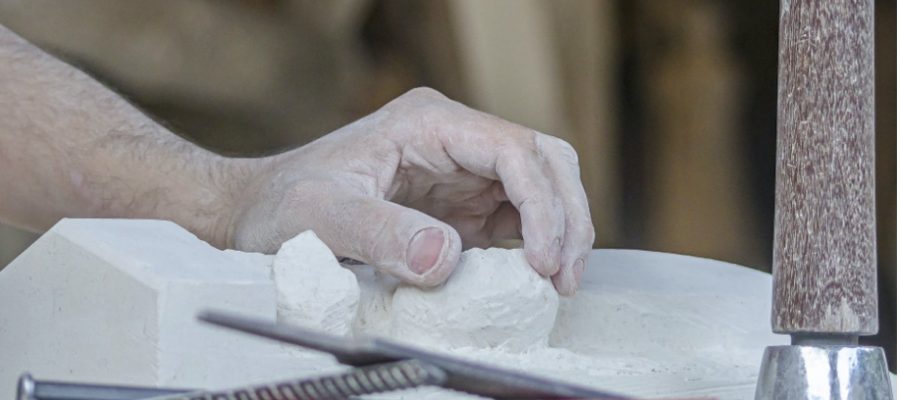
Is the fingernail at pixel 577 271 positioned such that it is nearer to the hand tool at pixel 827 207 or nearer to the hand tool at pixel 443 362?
the hand tool at pixel 827 207

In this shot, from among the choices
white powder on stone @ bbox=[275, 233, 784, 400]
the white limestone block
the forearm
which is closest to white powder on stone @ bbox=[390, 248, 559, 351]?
white powder on stone @ bbox=[275, 233, 784, 400]

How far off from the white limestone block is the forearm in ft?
1.20

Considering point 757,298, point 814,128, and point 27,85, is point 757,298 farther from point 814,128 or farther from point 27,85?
point 27,85

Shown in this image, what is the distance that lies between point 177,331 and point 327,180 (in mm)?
324

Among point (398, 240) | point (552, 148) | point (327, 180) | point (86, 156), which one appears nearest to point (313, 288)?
point (398, 240)

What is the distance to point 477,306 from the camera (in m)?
1.04

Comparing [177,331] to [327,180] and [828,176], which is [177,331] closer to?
[327,180]

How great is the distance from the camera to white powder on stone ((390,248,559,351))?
41.0 inches

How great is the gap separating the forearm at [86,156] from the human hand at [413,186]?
0.09 metres

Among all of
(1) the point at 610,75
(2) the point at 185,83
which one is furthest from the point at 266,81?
(1) the point at 610,75

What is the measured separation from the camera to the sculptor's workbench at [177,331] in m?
0.86

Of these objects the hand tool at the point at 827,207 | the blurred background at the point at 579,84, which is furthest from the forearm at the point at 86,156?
the blurred background at the point at 579,84

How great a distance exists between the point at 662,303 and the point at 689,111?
1.15 meters

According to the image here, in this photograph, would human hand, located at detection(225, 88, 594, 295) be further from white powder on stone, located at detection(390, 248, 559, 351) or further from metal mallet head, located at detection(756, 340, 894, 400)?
metal mallet head, located at detection(756, 340, 894, 400)
